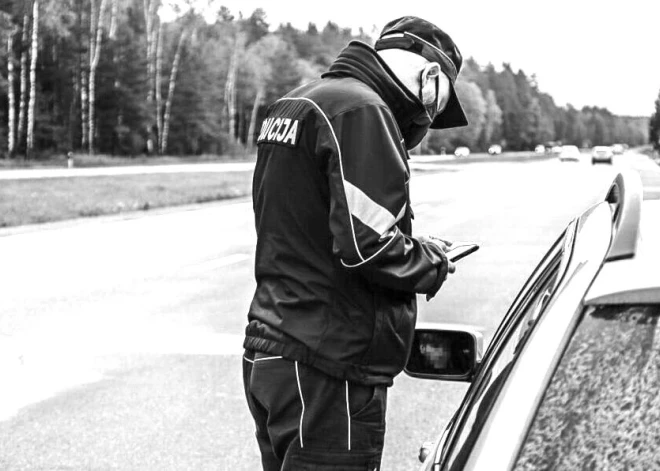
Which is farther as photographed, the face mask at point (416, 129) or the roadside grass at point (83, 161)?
the roadside grass at point (83, 161)

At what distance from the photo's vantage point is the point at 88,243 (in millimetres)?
14922

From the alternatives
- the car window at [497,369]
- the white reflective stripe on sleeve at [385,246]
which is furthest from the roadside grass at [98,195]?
the car window at [497,369]

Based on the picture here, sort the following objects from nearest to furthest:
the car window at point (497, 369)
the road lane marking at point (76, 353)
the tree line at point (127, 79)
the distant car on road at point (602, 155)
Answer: the car window at point (497, 369), the road lane marking at point (76, 353), the tree line at point (127, 79), the distant car on road at point (602, 155)

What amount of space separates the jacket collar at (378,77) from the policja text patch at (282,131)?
20 centimetres

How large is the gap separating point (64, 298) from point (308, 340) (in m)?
7.74

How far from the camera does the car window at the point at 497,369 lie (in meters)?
1.63

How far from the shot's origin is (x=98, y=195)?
26.1 metres

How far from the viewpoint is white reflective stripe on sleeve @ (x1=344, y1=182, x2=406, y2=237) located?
7.77 feet

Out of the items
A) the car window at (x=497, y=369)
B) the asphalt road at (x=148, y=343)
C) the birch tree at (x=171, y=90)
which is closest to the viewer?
the car window at (x=497, y=369)

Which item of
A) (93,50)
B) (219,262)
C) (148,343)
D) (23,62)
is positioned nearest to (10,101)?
(23,62)

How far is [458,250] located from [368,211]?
451 mm

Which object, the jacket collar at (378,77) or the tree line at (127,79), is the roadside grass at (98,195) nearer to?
the jacket collar at (378,77)

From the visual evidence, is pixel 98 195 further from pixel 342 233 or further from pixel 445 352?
pixel 342 233

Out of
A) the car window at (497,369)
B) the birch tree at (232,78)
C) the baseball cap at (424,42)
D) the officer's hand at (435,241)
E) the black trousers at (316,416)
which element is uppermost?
the birch tree at (232,78)
